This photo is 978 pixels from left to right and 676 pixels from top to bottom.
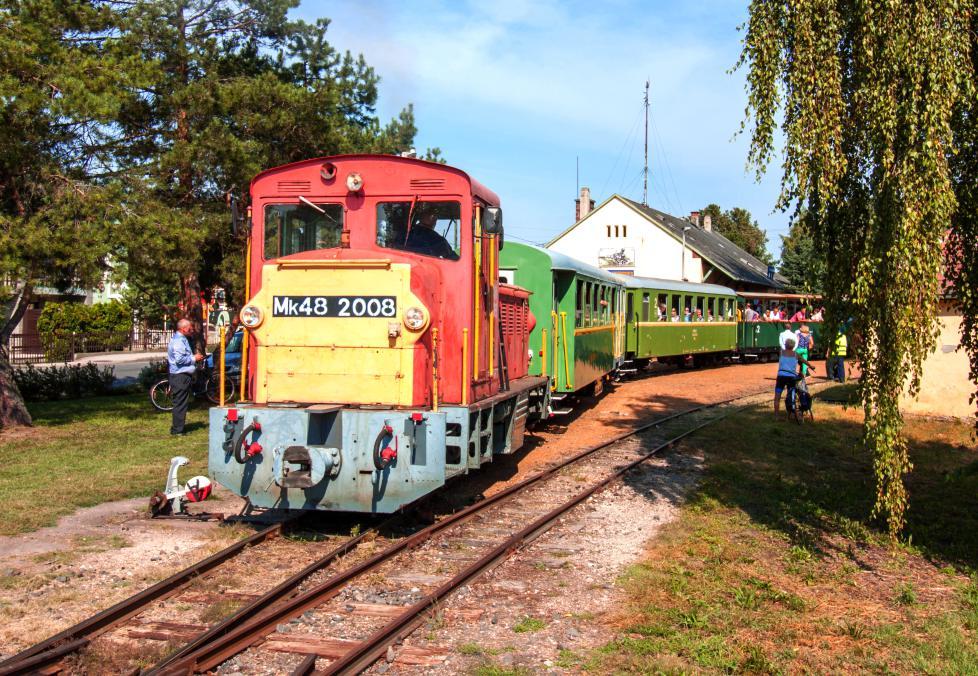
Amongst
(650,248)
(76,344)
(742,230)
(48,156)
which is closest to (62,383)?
(48,156)

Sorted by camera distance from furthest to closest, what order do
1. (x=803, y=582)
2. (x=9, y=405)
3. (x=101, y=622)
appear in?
(x=9, y=405), (x=803, y=582), (x=101, y=622)

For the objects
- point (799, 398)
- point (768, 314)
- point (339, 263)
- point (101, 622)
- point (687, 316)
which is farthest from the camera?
point (768, 314)

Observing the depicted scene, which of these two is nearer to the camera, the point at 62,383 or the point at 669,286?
the point at 62,383

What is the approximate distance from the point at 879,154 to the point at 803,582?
362 cm

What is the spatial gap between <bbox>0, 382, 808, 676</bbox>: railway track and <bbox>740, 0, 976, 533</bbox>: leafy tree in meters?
3.44

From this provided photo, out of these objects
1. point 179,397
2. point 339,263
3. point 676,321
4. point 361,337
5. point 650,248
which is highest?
point 650,248

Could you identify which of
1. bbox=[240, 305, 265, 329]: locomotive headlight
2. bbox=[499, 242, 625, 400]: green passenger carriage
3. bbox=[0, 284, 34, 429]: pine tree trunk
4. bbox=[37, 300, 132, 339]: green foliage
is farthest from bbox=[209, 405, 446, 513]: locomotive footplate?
bbox=[37, 300, 132, 339]: green foliage

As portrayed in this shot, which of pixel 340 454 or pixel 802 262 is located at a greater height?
pixel 802 262

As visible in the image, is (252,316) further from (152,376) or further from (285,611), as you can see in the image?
(152,376)

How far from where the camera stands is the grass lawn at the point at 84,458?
864cm

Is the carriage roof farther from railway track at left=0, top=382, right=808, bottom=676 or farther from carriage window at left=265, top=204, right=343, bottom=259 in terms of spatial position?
railway track at left=0, top=382, right=808, bottom=676

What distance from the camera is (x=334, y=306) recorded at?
24.4ft

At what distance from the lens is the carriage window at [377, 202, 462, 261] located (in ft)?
26.2

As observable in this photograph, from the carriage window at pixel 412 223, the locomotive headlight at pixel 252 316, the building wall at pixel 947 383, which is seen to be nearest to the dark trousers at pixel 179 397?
the locomotive headlight at pixel 252 316
